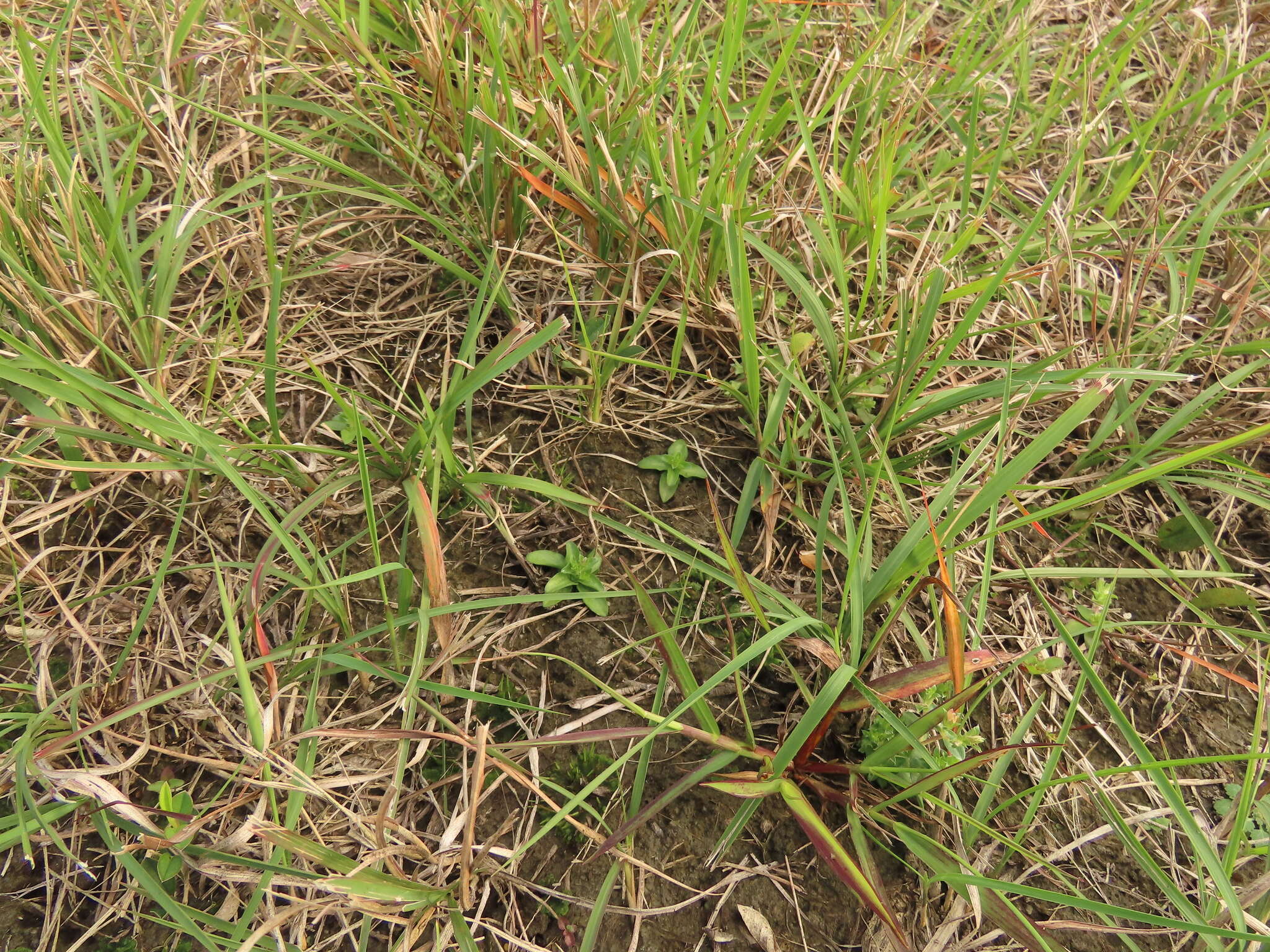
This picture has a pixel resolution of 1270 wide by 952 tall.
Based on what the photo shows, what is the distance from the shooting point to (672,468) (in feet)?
4.94

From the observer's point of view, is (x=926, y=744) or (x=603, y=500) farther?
(x=603, y=500)

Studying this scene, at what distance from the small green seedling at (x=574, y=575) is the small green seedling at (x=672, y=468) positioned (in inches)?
7.7

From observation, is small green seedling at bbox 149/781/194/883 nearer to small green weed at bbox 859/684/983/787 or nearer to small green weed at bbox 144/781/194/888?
small green weed at bbox 144/781/194/888

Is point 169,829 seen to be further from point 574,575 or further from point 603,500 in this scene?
point 603,500

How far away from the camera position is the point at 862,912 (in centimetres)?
122

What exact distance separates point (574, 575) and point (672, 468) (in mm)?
289

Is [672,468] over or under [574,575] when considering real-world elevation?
over

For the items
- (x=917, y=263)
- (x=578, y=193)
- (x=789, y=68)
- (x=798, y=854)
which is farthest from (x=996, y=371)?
(x=798, y=854)

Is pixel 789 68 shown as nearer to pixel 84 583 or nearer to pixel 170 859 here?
pixel 84 583

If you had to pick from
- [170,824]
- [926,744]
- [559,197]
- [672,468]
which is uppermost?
[559,197]

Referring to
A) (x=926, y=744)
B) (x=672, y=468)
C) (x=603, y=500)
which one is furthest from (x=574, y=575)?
(x=926, y=744)

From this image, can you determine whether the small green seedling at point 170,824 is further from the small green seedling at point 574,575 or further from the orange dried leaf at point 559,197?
the orange dried leaf at point 559,197

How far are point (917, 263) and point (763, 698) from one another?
3.06 ft

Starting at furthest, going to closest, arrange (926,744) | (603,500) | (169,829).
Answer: (603,500) < (926,744) < (169,829)
